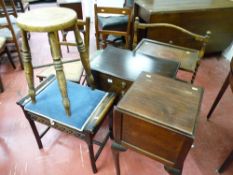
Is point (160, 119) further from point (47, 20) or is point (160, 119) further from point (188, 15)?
point (188, 15)

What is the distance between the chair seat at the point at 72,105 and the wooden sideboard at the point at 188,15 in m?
1.24

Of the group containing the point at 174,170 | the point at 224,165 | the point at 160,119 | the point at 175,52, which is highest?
the point at 160,119

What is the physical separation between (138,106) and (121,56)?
0.81 meters

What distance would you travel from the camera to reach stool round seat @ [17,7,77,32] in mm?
900

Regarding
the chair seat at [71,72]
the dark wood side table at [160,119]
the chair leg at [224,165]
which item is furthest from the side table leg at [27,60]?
the chair leg at [224,165]

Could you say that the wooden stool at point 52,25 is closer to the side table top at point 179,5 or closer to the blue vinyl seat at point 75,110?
the blue vinyl seat at point 75,110

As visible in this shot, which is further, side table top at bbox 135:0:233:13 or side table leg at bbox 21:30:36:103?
side table top at bbox 135:0:233:13

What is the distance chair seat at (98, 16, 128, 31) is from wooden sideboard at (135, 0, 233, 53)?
0.20 m

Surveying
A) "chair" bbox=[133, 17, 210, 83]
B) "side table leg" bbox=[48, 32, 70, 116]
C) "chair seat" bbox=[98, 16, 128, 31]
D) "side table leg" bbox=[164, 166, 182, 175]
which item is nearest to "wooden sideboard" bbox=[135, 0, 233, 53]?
"chair seat" bbox=[98, 16, 128, 31]

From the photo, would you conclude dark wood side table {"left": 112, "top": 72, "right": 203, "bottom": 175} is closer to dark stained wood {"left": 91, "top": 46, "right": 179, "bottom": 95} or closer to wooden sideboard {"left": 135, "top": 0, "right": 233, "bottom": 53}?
dark stained wood {"left": 91, "top": 46, "right": 179, "bottom": 95}

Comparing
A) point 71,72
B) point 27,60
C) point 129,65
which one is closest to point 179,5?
point 129,65

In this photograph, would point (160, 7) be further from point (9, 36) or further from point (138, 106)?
point (9, 36)

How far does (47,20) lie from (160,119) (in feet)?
2.38

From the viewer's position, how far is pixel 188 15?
6.99ft
